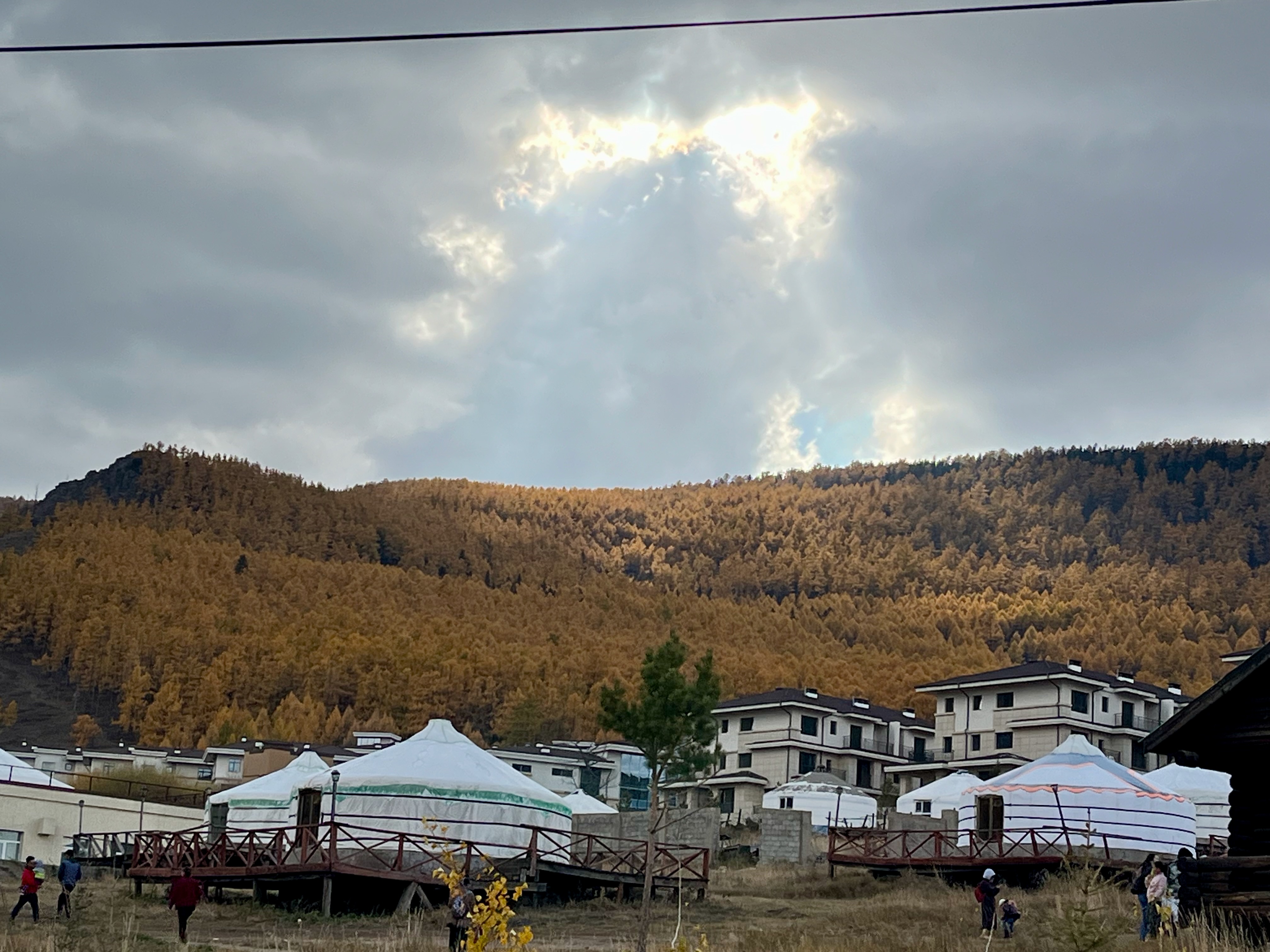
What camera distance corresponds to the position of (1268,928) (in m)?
18.5

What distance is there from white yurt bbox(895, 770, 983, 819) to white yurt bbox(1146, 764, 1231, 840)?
7.13 metres

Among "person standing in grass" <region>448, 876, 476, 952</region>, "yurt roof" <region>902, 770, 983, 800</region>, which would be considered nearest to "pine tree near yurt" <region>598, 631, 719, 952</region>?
"yurt roof" <region>902, 770, 983, 800</region>

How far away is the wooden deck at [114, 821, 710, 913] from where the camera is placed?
31.0 metres

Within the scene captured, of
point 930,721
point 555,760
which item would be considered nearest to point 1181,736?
point 555,760

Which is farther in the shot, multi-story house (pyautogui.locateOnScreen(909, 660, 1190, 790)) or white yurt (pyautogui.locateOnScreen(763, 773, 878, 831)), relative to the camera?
multi-story house (pyautogui.locateOnScreen(909, 660, 1190, 790))

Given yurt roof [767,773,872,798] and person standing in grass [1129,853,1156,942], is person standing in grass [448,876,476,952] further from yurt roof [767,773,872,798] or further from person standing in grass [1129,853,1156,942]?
yurt roof [767,773,872,798]

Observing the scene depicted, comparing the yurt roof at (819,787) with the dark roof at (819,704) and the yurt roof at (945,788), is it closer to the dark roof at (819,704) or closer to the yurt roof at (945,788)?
the yurt roof at (945,788)

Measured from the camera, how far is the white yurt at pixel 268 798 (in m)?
41.0

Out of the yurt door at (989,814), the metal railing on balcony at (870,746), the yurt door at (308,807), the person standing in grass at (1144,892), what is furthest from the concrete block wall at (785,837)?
the metal railing on balcony at (870,746)

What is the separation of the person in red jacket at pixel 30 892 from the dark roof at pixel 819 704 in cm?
5147

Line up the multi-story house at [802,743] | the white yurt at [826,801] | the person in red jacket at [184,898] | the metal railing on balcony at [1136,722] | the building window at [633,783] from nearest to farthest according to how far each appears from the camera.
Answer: the person in red jacket at [184,898], the white yurt at [826,801], the metal railing on balcony at [1136,722], the multi-story house at [802,743], the building window at [633,783]

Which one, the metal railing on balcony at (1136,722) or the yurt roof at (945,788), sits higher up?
the metal railing on balcony at (1136,722)

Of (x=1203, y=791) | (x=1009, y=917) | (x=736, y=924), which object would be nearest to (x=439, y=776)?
(x=736, y=924)

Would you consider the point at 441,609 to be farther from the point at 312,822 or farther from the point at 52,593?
the point at 312,822
